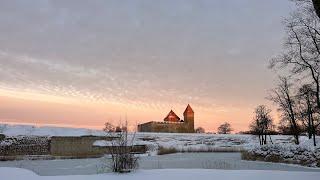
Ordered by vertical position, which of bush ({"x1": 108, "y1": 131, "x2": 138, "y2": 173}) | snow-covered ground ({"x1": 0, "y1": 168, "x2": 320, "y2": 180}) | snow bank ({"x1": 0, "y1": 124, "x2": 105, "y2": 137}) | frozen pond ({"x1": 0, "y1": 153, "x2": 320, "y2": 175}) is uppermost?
snow bank ({"x1": 0, "y1": 124, "x2": 105, "y2": 137})

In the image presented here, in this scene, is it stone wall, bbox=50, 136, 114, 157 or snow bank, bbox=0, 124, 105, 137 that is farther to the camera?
snow bank, bbox=0, 124, 105, 137

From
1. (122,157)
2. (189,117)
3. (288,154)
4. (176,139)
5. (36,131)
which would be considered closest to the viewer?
(122,157)

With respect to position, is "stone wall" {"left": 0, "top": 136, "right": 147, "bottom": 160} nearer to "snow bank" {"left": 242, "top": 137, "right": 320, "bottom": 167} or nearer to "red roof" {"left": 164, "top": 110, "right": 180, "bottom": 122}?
"snow bank" {"left": 242, "top": 137, "right": 320, "bottom": 167}

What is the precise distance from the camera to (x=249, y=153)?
37.4 meters

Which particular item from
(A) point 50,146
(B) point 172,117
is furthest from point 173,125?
(A) point 50,146

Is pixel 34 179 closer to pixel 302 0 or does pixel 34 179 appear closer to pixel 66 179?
pixel 66 179

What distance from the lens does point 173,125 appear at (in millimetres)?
116250

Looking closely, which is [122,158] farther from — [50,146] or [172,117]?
[172,117]

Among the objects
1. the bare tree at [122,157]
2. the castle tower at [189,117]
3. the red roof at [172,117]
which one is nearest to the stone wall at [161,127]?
the castle tower at [189,117]

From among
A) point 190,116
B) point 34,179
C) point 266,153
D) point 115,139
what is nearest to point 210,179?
point 115,139

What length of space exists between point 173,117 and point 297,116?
90311 mm

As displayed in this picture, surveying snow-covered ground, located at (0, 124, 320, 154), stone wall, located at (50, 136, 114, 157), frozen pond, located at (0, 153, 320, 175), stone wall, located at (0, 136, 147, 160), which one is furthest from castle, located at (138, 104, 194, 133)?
frozen pond, located at (0, 153, 320, 175)

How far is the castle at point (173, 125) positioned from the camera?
11228 cm

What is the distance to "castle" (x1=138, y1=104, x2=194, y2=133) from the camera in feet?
368
